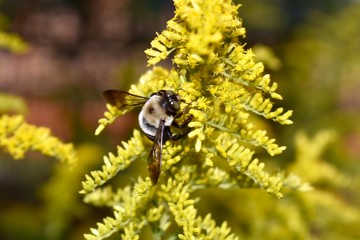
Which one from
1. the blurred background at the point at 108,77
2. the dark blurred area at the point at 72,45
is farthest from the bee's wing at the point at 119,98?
the dark blurred area at the point at 72,45

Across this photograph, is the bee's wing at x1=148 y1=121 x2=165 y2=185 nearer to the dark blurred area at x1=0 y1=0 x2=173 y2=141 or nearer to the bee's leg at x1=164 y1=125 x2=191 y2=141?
the bee's leg at x1=164 y1=125 x2=191 y2=141

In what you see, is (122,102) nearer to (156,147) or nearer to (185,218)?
(156,147)

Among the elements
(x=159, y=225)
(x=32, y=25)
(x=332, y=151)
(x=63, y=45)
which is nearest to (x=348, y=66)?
(x=332, y=151)

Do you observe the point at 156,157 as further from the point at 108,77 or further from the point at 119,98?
the point at 108,77

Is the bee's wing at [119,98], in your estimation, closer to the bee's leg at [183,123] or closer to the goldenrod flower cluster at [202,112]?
the goldenrod flower cluster at [202,112]

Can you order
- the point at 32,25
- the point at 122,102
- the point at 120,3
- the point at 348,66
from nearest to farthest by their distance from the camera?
the point at 122,102
the point at 348,66
the point at 32,25
the point at 120,3

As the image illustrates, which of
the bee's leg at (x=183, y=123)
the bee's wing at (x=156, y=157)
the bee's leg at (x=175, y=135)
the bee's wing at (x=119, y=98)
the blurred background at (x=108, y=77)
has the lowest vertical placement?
the bee's wing at (x=156, y=157)

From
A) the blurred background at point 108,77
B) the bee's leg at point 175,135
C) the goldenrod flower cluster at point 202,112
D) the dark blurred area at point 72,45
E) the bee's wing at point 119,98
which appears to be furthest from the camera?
the dark blurred area at point 72,45
